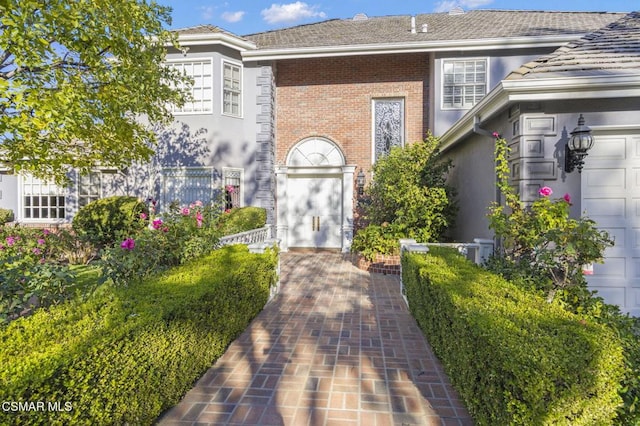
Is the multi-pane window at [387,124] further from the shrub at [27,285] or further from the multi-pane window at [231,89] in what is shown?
the shrub at [27,285]

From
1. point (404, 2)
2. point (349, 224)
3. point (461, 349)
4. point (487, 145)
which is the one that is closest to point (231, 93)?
point (349, 224)

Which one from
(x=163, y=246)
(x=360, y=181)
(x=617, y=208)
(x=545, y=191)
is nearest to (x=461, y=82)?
(x=360, y=181)

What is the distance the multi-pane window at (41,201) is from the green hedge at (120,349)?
416 inches

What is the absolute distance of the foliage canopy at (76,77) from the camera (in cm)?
491

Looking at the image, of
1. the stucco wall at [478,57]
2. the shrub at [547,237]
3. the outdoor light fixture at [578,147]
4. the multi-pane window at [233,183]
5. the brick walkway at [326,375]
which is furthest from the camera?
the multi-pane window at [233,183]

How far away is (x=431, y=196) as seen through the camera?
25.2ft

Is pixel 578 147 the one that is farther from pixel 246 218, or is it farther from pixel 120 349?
pixel 246 218

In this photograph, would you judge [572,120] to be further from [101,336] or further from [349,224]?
[349,224]

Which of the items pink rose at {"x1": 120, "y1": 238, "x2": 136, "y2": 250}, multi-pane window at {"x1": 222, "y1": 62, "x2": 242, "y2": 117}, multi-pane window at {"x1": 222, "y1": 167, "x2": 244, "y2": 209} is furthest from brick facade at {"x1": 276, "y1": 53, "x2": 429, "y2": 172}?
pink rose at {"x1": 120, "y1": 238, "x2": 136, "y2": 250}

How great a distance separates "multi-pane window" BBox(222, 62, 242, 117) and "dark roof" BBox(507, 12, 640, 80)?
810 centimetres

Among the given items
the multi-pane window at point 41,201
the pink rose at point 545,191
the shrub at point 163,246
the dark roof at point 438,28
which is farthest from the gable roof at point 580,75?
the multi-pane window at point 41,201

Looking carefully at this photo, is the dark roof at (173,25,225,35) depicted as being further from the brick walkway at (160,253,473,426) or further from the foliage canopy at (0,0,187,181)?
the brick walkway at (160,253,473,426)

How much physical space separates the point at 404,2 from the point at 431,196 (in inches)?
415

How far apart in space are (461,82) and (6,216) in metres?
15.4
